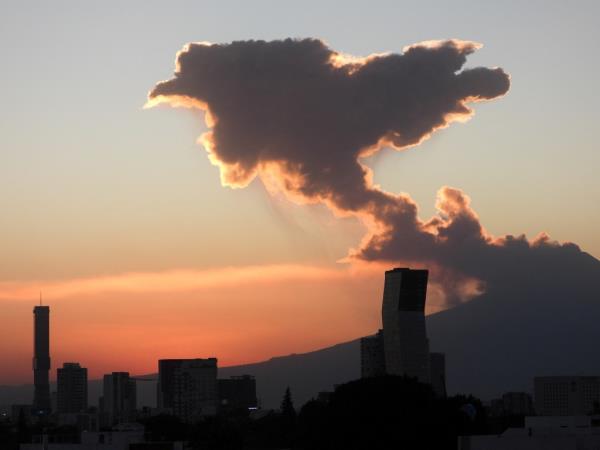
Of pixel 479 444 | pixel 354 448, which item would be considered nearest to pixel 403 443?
pixel 354 448

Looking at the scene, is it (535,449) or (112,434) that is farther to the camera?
(112,434)

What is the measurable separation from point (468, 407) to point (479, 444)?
44.6 metres

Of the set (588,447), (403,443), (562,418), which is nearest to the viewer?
(588,447)

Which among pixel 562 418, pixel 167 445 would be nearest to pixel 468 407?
pixel 562 418

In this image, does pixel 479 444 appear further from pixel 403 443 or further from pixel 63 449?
pixel 403 443

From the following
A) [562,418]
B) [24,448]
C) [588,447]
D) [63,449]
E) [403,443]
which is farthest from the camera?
[403,443]

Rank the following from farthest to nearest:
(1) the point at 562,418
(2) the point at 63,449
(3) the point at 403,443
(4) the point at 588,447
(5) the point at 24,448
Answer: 1. (3) the point at 403,443
2. (1) the point at 562,418
3. (5) the point at 24,448
4. (2) the point at 63,449
5. (4) the point at 588,447

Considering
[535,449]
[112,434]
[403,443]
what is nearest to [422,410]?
[403,443]

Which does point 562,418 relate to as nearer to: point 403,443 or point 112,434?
point 403,443

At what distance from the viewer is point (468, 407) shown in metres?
160

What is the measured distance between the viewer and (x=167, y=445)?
131 m

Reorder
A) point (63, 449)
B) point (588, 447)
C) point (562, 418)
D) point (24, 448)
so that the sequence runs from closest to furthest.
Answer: point (588, 447) < point (63, 449) < point (24, 448) < point (562, 418)

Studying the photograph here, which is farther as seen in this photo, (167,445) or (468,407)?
(468,407)

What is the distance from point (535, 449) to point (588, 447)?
414 cm
